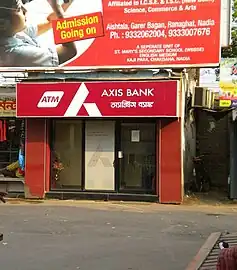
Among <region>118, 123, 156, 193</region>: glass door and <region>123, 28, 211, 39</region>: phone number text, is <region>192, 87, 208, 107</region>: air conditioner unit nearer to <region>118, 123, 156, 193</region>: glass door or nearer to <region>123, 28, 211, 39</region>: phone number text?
<region>118, 123, 156, 193</region>: glass door

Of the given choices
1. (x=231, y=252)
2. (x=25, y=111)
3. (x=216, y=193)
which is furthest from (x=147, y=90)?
(x=231, y=252)

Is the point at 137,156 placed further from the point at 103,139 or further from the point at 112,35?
the point at 112,35

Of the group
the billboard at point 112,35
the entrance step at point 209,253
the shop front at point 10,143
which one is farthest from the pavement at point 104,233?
the billboard at point 112,35

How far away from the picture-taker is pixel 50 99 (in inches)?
647

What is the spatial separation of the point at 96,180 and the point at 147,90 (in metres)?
3.08

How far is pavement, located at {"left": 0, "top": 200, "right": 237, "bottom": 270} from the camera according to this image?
859cm

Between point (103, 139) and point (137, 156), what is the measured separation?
1116 mm

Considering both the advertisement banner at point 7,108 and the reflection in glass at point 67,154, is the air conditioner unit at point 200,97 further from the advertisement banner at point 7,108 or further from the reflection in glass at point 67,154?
the advertisement banner at point 7,108

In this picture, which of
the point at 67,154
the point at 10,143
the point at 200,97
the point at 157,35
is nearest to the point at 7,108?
the point at 10,143

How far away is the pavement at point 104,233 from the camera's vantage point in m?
8.59

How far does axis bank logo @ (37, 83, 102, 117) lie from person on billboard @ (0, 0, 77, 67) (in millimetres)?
981

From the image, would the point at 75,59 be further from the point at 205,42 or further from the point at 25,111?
the point at 205,42

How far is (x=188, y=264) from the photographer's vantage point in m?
8.39

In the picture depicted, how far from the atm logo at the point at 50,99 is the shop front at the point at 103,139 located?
0.09 feet
